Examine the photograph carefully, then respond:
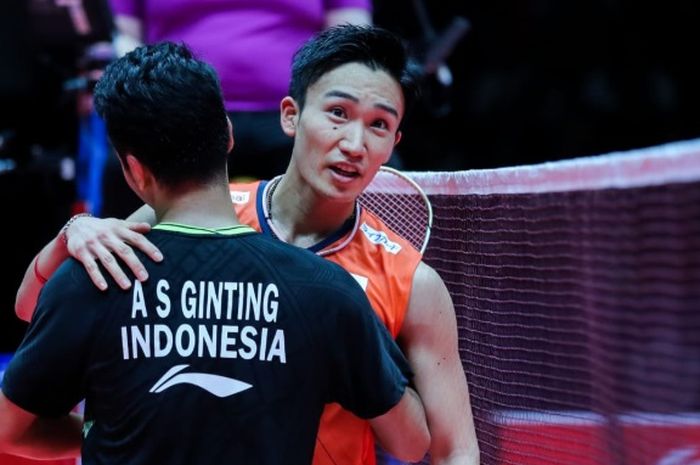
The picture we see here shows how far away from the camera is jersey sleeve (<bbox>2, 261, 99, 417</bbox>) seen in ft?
7.14

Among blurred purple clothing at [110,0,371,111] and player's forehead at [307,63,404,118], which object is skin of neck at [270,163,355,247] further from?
blurred purple clothing at [110,0,371,111]

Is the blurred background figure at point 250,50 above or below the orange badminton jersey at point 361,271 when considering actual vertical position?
above

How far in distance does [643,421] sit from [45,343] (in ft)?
4.01

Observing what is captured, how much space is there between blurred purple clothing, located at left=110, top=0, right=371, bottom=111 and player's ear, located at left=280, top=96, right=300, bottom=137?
0.99 m

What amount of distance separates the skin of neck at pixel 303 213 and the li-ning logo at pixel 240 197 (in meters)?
0.08

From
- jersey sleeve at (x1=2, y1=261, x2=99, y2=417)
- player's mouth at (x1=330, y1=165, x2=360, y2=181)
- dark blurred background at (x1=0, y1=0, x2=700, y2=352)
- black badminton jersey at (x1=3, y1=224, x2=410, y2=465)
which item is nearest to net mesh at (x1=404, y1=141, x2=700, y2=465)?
player's mouth at (x1=330, y1=165, x2=360, y2=181)

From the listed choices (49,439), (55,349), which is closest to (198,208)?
(55,349)

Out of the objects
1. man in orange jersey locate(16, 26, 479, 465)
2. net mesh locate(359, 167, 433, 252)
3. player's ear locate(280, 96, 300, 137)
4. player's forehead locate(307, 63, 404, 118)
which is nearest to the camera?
man in orange jersey locate(16, 26, 479, 465)

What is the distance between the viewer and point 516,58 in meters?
8.51

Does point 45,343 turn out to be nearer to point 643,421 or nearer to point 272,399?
point 272,399

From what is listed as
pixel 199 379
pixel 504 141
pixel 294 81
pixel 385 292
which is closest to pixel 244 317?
pixel 199 379

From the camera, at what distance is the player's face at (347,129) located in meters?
2.93

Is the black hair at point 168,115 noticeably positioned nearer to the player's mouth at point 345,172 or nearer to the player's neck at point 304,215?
the player's mouth at point 345,172

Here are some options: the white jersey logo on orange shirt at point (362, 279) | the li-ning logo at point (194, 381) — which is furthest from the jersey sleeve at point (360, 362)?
the white jersey logo on orange shirt at point (362, 279)
